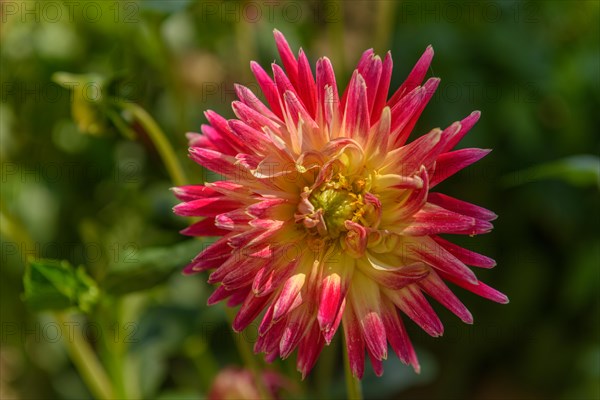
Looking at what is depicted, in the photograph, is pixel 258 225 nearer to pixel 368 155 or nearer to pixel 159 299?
pixel 368 155

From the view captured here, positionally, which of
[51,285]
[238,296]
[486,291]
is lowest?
[51,285]

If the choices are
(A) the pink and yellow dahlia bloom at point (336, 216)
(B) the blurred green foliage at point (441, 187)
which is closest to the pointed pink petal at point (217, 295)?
(A) the pink and yellow dahlia bloom at point (336, 216)

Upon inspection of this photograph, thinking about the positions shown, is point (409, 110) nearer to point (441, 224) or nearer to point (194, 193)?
point (441, 224)

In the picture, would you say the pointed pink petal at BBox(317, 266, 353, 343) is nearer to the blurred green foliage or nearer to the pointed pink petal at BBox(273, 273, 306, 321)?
the pointed pink petal at BBox(273, 273, 306, 321)

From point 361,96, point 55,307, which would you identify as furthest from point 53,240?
point 361,96

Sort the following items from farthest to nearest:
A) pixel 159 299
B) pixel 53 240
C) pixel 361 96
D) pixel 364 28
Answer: pixel 364 28 → pixel 53 240 → pixel 159 299 → pixel 361 96

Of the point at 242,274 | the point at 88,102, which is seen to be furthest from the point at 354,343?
the point at 88,102
